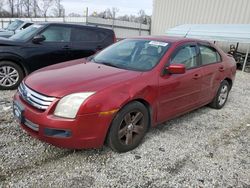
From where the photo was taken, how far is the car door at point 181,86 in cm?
370

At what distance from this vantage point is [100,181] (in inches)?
110

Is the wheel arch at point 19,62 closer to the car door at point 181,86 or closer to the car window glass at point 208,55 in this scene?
the car door at point 181,86

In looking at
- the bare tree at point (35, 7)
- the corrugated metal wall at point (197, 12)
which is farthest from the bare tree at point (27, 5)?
the corrugated metal wall at point (197, 12)

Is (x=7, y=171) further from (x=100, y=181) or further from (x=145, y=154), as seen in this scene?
(x=145, y=154)

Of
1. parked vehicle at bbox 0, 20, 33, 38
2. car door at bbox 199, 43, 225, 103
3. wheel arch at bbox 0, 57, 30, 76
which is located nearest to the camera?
car door at bbox 199, 43, 225, 103

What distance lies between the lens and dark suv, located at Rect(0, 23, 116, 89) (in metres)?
5.69

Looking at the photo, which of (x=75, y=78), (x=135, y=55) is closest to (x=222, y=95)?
(x=135, y=55)

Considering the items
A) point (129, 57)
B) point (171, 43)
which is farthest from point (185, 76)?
point (129, 57)

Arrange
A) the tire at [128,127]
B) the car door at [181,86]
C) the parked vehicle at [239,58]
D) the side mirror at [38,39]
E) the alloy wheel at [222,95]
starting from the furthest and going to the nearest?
the parked vehicle at [239,58], the side mirror at [38,39], the alloy wheel at [222,95], the car door at [181,86], the tire at [128,127]

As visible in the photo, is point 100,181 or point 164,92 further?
point 164,92

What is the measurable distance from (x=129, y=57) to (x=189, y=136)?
157 centimetres

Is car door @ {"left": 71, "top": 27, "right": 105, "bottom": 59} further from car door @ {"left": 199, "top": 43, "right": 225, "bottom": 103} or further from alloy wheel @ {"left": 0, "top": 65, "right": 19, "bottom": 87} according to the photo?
car door @ {"left": 199, "top": 43, "right": 225, "bottom": 103}

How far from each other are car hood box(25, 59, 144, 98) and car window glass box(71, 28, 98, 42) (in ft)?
9.98

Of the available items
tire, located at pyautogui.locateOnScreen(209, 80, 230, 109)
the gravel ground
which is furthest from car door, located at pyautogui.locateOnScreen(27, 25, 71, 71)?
tire, located at pyautogui.locateOnScreen(209, 80, 230, 109)
